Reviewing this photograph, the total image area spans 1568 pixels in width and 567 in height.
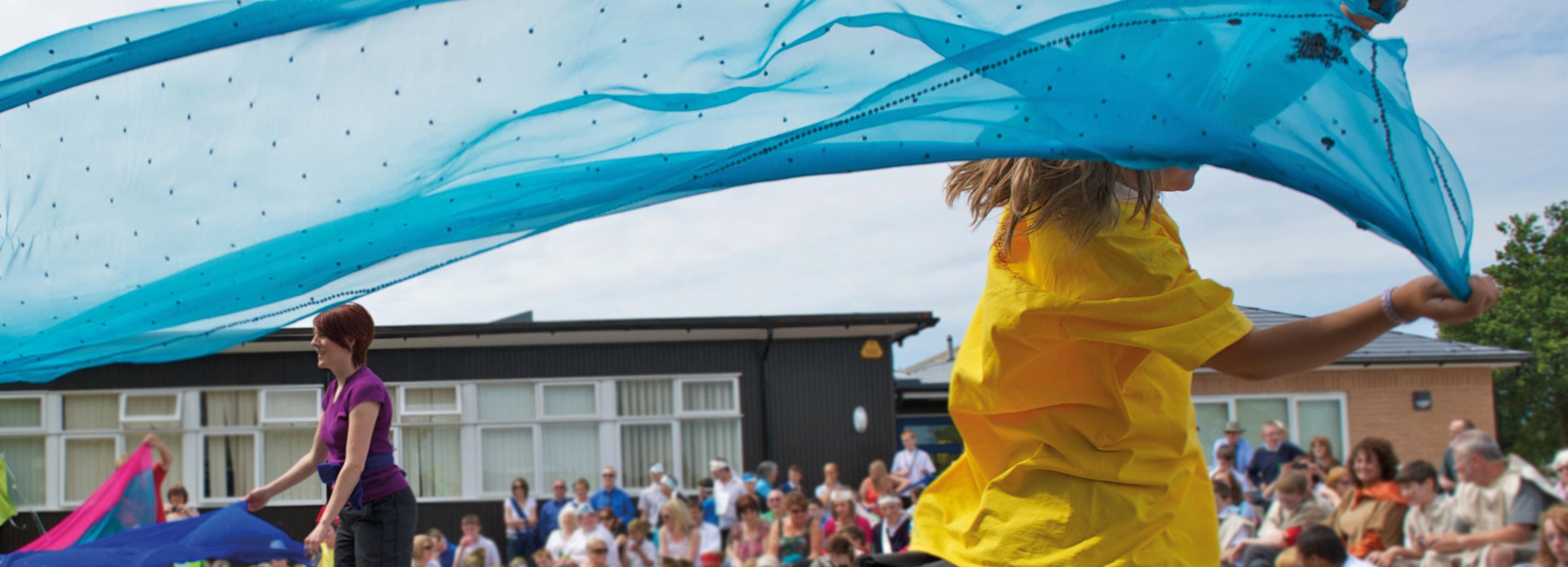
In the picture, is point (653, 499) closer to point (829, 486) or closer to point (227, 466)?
point (829, 486)

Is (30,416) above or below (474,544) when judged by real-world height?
above

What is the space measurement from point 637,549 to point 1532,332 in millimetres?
21830

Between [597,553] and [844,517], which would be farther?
[844,517]

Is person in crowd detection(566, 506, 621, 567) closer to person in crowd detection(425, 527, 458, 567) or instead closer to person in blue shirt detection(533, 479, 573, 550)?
person in crowd detection(425, 527, 458, 567)

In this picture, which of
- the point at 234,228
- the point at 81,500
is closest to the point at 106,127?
the point at 234,228

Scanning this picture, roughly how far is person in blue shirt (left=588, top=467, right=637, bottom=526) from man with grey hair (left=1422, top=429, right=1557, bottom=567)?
9.99 m

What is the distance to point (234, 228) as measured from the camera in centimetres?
218

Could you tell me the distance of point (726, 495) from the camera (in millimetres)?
14164

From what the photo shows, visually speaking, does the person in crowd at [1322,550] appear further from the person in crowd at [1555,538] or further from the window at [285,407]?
the window at [285,407]

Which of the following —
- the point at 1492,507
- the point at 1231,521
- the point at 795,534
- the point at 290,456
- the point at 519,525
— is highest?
the point at 290,456

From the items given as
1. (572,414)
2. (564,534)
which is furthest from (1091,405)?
(572,414)

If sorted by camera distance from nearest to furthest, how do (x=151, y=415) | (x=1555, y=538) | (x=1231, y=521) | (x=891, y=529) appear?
(x=1555, y=538) < (x=1231, y=521) < (x=891, y=529) < (x=151, y=415)

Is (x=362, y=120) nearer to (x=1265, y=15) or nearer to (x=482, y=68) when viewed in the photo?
(x=482, y=68)

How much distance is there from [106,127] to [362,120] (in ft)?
1.62
